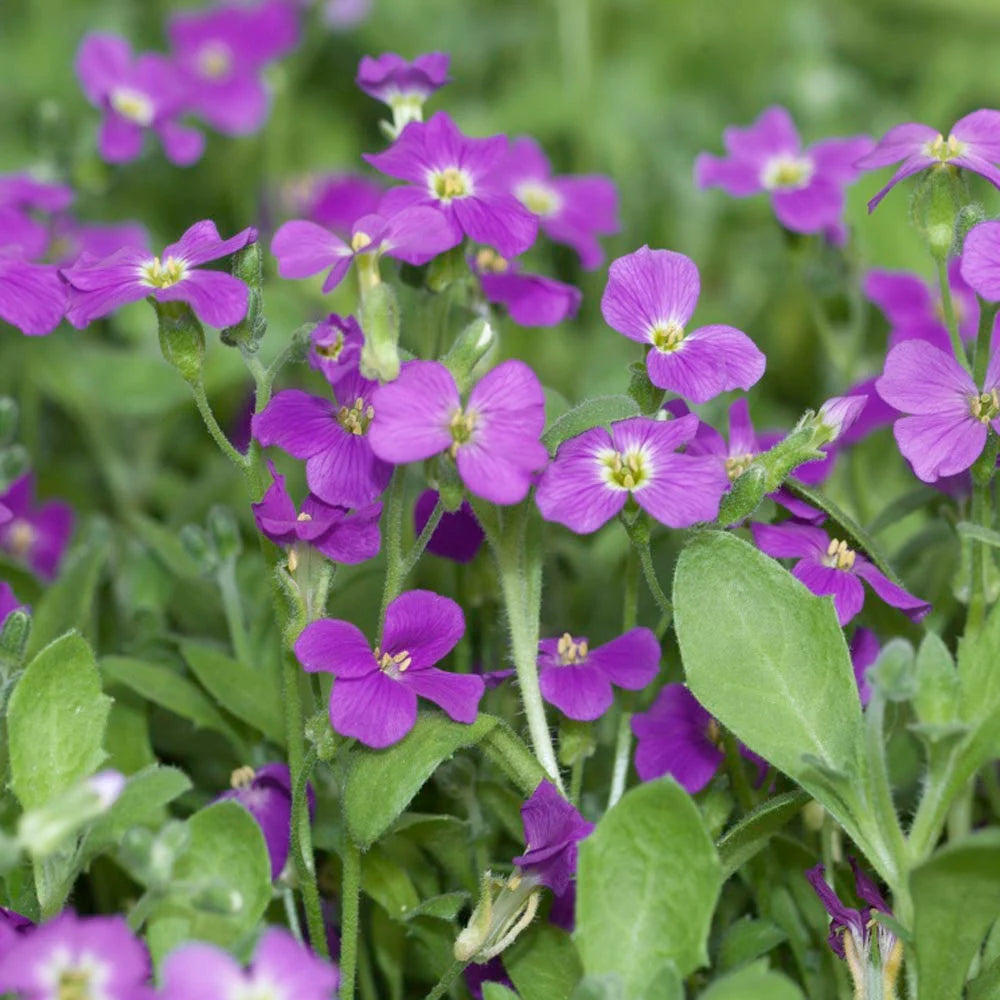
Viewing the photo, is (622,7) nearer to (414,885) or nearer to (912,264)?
(912,264)

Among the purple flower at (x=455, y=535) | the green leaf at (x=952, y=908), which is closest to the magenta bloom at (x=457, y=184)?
the purple flower at (x=455, y=535)

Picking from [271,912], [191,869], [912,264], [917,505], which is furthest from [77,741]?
[912,264]

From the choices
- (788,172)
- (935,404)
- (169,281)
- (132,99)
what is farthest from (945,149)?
(132,99)

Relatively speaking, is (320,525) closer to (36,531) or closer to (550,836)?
(550,836)

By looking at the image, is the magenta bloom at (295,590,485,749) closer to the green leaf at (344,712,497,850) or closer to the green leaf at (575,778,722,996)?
the green leaf at (344,712,497,850)

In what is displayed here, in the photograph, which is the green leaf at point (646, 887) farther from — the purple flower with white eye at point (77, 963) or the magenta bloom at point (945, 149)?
the magenta bloom at point (945, 149)
